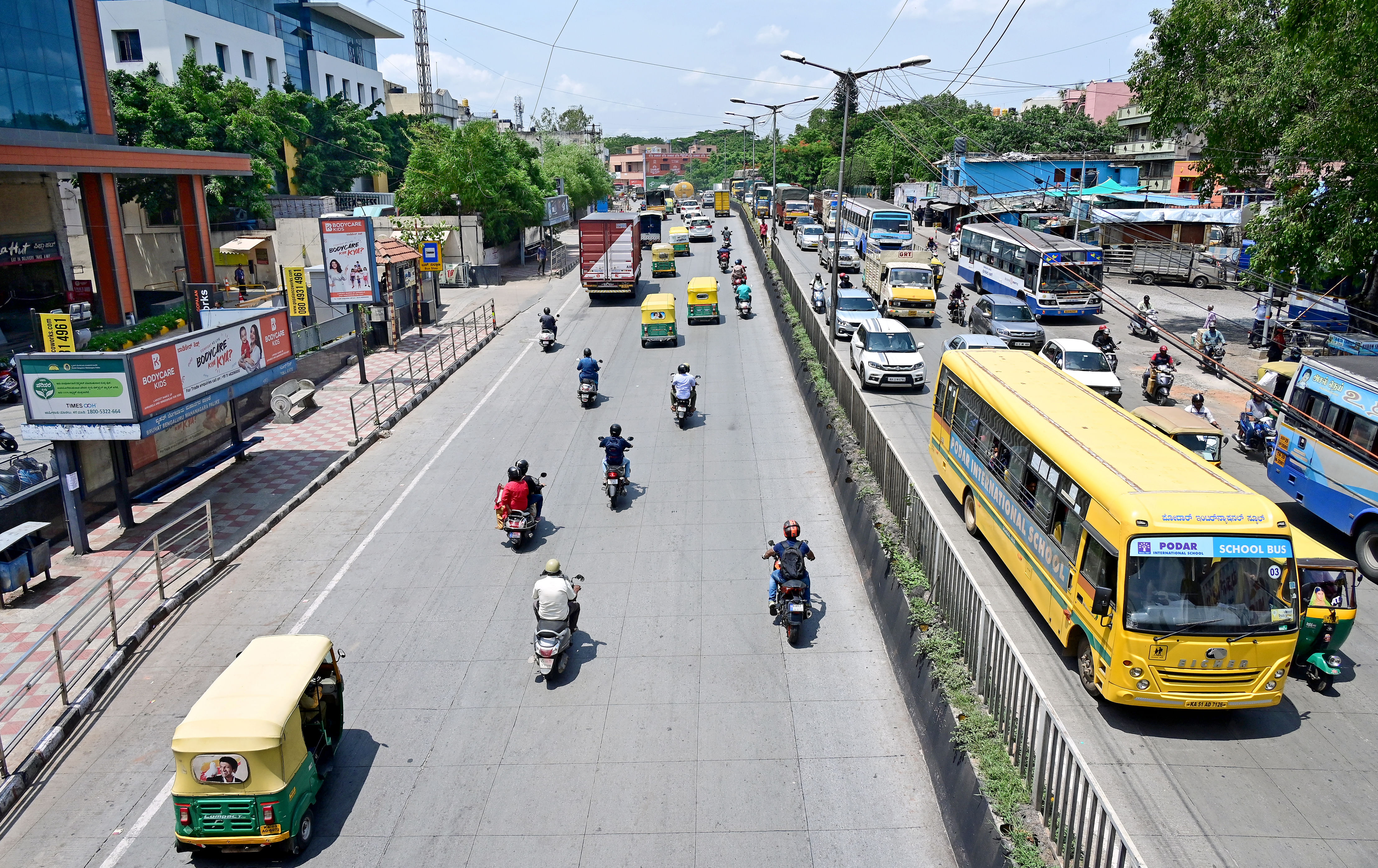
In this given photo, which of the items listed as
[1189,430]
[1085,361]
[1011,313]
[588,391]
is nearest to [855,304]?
[1011,313]

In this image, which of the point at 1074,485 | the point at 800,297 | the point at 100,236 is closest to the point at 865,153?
the point at 800,297

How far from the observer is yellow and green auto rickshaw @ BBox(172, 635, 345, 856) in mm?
7367

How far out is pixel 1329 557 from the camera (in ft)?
33.7

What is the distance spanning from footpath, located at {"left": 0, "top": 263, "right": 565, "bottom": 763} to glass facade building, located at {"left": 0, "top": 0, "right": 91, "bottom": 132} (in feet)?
48.4

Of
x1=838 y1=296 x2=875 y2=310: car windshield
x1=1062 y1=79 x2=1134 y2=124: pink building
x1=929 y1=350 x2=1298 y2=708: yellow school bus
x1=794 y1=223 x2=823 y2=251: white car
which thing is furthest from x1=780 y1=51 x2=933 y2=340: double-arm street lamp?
x1=1062 y1=79 x2=1134 y2=124: pink building

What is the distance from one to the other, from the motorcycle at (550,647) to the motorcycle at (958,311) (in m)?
25.9

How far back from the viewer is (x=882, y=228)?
48906mm

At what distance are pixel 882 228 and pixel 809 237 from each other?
9.02 m

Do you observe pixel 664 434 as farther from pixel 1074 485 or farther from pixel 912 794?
pixel 912 794

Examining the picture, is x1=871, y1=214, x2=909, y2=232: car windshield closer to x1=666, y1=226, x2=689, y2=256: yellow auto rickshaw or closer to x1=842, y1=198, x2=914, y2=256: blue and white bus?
x1=842, y1=198, x2=914, y2=256: blue and white bus

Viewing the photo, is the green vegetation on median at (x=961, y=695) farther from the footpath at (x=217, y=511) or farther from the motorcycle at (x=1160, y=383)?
the motorcycle at (x=1160, y=383)

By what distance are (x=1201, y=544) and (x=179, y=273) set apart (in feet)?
143

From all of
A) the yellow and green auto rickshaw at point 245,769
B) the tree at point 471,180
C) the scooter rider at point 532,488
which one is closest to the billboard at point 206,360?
the scooter rider at point 532,488

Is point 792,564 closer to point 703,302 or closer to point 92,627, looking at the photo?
point 92,627
